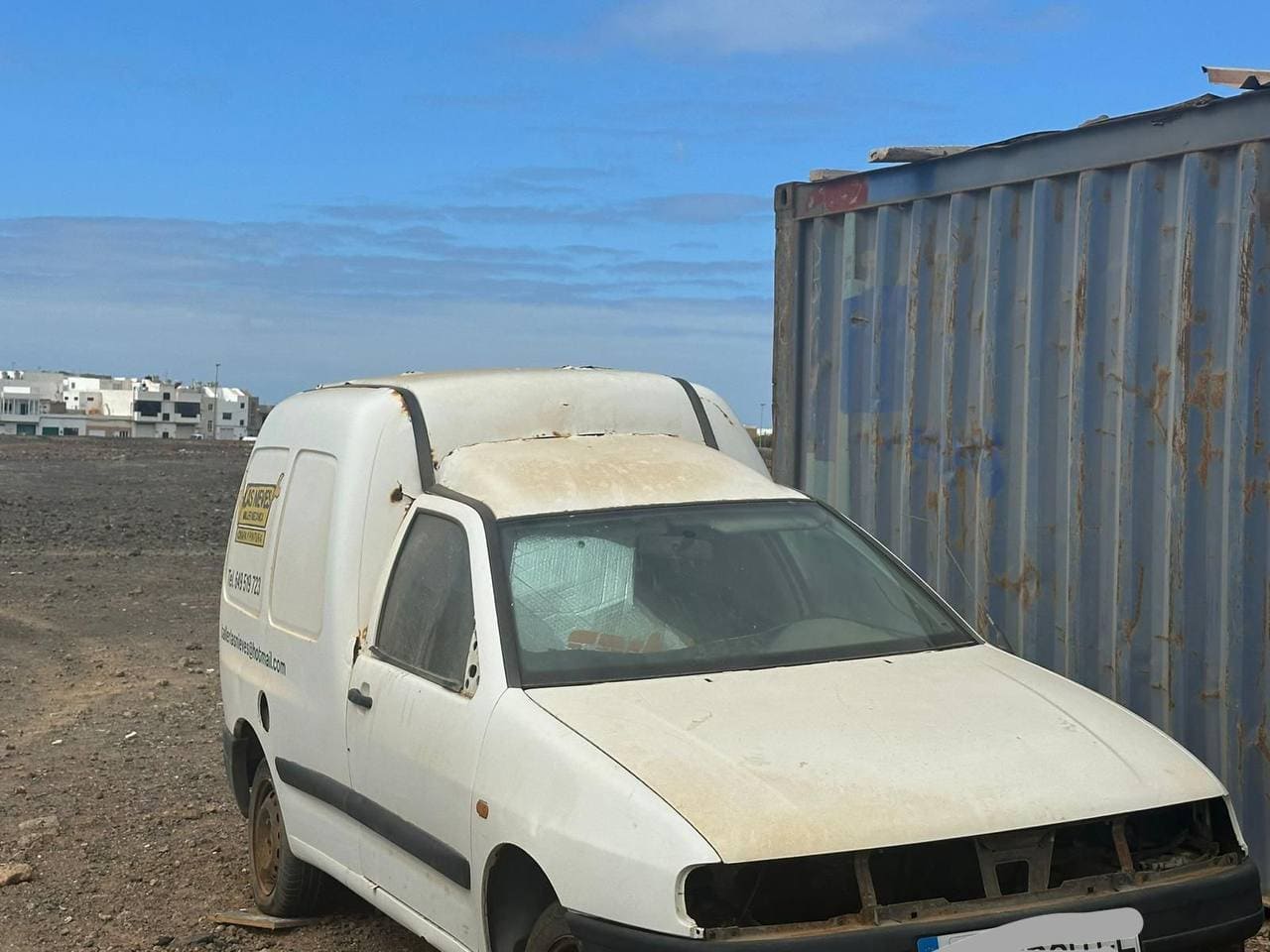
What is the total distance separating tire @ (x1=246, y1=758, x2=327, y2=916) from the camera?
19.6 feet

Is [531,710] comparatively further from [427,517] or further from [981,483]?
[981,483]

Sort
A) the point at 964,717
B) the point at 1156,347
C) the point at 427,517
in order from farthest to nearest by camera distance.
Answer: the point at 1156,347, the point at 427,517, the point at 964,717

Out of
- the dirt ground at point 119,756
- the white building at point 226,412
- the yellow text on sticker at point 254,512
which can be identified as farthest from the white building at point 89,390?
the yellow text on sticker at point 254,512

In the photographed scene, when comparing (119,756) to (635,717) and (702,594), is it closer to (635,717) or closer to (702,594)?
(702,594)

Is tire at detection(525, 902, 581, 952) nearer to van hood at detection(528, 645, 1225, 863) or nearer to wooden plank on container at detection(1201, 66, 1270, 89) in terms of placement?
van hood at detection(528, 645, 1225, 863)

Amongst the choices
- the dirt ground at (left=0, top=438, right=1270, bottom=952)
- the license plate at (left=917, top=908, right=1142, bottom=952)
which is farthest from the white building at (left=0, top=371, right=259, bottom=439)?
the license plate at (left=917, top=908, right=1142, bottom=952)

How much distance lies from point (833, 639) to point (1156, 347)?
205cm

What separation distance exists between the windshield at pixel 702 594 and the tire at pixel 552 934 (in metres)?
0.65

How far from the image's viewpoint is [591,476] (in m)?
5.26

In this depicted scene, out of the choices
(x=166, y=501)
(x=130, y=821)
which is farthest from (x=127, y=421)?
(x=130, y=821)

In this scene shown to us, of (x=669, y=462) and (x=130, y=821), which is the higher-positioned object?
(x=669, y=462)

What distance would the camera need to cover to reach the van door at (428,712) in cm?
438

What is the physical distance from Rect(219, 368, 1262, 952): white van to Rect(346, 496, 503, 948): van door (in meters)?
0.01

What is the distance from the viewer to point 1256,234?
18.3 ft
